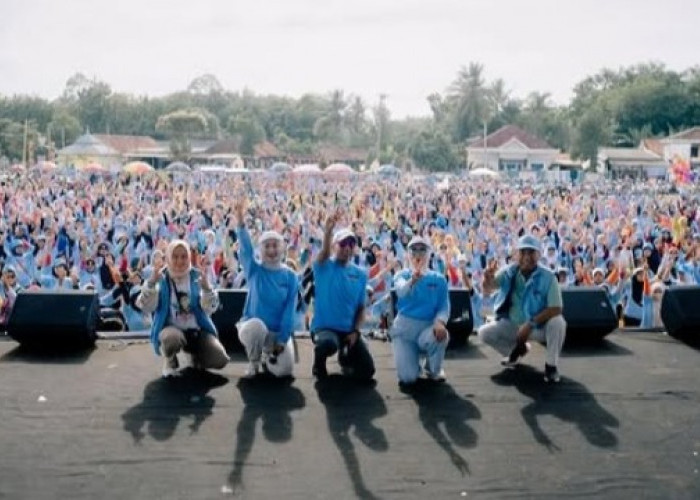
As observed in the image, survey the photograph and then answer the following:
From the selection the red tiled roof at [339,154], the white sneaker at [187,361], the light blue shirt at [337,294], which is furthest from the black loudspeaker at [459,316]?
the red tiled roof at [339,154]

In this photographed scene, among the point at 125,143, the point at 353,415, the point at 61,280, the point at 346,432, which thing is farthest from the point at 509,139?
the point at 346,432

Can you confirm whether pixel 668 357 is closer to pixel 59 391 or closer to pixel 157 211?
pixel 59 391

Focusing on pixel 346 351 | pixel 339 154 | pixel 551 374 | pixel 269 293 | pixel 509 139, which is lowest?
pixel 551 374

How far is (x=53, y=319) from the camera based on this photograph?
6.28m

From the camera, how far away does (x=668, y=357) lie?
250 inches

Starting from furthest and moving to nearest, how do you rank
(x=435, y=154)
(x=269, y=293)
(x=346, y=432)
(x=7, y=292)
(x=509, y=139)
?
1. (x=509, y=139)
2. (x=435, y=154)
3. (x=7, y=292)
4. (x=269, y=293)
5. (x=346, y=432)

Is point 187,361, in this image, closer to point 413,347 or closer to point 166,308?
point 166,308

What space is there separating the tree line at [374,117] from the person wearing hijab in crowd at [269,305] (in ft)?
190

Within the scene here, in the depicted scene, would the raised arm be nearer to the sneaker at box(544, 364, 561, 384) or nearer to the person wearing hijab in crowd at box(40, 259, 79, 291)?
the sneaker at box(544, 364, 561, 384)

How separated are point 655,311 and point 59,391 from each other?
6147 millimetres

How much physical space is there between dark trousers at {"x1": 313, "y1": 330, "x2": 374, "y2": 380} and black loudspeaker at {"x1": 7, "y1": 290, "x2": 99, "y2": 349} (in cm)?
190

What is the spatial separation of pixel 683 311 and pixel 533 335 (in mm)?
1715

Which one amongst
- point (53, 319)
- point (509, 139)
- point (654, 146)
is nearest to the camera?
point (53, 319)

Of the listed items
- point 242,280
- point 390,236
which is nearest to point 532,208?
point 390,236
